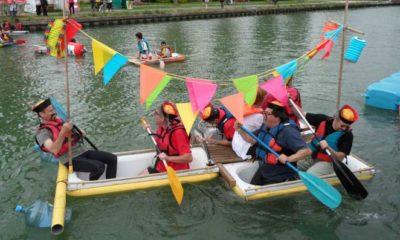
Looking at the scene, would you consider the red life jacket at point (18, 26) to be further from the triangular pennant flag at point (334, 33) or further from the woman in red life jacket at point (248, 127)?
the triangular pennant flag at point (334, 33)

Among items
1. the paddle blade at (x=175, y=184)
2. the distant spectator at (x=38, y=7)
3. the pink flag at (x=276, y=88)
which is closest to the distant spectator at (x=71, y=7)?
the distant spectator at (x=38, y=7)

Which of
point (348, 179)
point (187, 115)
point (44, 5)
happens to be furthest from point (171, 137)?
point (44, 5)

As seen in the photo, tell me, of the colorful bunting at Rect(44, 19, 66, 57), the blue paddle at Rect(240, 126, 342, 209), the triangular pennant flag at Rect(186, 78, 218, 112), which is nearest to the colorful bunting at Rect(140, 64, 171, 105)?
the triangular pennant flag at Rect(186, 78, 218, 112)

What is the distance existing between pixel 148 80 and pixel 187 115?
0.85 meters

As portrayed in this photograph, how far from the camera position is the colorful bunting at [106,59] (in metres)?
6.55

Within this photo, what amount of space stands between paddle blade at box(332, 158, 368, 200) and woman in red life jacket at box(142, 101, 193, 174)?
2358 millimetres

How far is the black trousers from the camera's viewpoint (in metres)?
6.95

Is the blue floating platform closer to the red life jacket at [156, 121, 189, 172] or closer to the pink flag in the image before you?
the pink flag

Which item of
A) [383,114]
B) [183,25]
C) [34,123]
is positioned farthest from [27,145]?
[183,25]

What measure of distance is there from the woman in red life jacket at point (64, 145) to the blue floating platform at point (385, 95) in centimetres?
823

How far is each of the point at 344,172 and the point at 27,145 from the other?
7.12 m

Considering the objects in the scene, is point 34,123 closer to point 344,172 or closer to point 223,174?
point 223,174

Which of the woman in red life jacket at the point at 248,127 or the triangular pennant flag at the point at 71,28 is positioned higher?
the triangular pennant flag at the point at 71,28

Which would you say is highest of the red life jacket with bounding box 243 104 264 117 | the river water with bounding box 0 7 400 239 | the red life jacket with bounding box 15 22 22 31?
the red life jacket with bounding box 15 22 22 31
